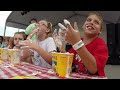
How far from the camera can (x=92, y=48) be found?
3.41ft

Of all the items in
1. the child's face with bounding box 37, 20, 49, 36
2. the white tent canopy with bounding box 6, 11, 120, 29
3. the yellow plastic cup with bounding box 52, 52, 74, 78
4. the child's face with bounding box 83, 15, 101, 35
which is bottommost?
the yellow plastic cup with bounding box 52, 52, 74, 78

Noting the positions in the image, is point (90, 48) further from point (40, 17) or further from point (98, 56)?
point (40, 17)

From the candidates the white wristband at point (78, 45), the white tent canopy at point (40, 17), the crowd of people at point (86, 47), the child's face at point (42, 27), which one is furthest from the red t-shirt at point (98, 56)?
the white tent canopy at point (40, 17)

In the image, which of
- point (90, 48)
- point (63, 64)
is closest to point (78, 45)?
point (63, 64)

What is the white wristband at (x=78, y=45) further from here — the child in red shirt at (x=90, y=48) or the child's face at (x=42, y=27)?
the child's face at (x=42, y=27)

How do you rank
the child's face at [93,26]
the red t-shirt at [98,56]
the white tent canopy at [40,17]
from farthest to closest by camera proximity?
the white tent canopy at [40,17] < the child's face at [93,26] < the red t-shirt at [98,56]

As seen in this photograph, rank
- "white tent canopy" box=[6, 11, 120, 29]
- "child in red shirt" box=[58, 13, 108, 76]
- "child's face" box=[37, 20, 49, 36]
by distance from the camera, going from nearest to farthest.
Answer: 1. "child in red shirt" box=[58, 13, 108, 76]
2. "child's face" box=[37, 20, 49, 36]
3. "white tent canopy" box=[6, 11, 120, 29]

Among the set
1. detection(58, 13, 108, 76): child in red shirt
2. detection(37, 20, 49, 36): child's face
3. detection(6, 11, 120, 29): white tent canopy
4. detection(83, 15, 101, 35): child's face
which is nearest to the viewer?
detection(58, 13, 108, 76): child in red shirt

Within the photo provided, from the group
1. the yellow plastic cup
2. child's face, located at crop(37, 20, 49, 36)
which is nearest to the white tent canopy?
child's face, located at crop(37, 20, 49, 36)

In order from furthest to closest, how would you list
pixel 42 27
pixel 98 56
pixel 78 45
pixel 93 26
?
1. pixel 42 27
2. pixel 93 26
3. pixel 98 56
4. pixel 78 45

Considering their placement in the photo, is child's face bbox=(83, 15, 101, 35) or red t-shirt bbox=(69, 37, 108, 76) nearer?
red t-shirt bbox=(69, 37, 108, 76)

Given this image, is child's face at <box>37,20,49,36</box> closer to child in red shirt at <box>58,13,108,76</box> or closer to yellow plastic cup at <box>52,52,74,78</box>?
child in red shirt at <box>58,13,108,76</box>
